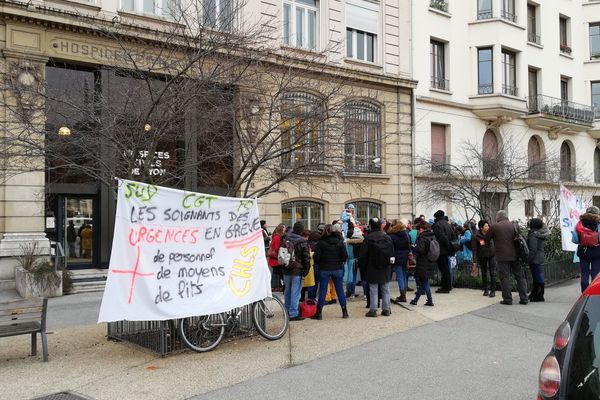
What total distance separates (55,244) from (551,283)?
41.9 feet

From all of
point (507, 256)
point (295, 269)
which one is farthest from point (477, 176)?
point (295, 269)

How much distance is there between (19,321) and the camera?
682 cm

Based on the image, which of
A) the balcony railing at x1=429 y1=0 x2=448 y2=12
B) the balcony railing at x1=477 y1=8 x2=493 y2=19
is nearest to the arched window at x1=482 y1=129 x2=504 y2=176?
the balcony railing at x1=477 y1=8 x2=493 y2=19

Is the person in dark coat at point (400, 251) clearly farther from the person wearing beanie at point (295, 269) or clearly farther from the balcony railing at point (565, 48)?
the balcony railing at point (565, 48)

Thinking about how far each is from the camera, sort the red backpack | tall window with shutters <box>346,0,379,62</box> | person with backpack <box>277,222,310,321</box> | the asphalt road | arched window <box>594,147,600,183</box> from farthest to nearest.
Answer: arched window <box>594,147,600,183</box>, tall window with shutters <box>346,0,379,62</box>, the red backpack, person with backpack <box>277,222,310,321</box>, the asphalt road

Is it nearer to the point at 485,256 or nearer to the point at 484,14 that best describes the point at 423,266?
the point at 485,256

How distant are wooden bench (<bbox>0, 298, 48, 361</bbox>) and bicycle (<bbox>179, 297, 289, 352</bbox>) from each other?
5.65 ft

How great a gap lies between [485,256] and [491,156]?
12032 mm

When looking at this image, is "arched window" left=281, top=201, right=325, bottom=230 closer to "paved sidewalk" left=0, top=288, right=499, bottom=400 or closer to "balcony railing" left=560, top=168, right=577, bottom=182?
"paved sidewalk" left=0, top=288, right=499, bottom=400

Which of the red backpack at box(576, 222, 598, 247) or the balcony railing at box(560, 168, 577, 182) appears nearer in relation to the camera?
the red backpack at box(576, 222, 598, 247)

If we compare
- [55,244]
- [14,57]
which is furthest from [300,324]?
[14,57]

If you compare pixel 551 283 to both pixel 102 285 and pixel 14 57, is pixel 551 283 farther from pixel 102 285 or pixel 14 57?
pixel 14 57

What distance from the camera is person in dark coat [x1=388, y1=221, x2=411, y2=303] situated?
34.9 ft

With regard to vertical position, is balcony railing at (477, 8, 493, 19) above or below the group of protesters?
above
